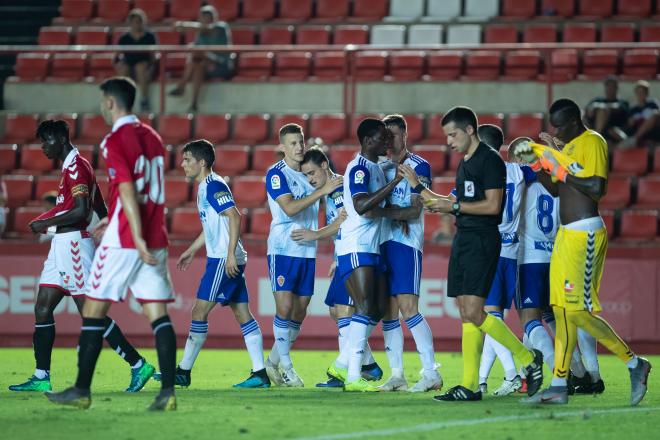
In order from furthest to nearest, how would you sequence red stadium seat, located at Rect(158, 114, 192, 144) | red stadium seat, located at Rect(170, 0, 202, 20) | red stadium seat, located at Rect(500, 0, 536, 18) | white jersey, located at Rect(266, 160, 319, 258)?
red stadium seat, located at Rect(170, 0, 202, 20), red stadium seat, located at Rect(500, 0, 536, 18), red stadium seat, located at Rect(158, 114, 192, 144), white jersey, located at Rect(266, 160, 319, 258)

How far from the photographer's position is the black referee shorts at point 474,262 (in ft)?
27.9

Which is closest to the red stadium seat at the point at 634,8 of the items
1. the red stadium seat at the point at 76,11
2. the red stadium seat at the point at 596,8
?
the red stadium seat at the point at 596,8

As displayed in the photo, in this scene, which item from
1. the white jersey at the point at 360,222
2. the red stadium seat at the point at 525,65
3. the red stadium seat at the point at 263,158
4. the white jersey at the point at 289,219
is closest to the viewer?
the white jersey at the point at 360,222

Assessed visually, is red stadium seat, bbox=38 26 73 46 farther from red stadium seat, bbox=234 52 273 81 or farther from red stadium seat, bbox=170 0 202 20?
red stadium seat, bbox=234 52 273 81

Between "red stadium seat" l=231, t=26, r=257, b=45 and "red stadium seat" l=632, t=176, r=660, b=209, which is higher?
"red stadium seat" l=231, t=26, r=257, b=45

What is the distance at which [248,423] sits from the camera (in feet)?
24.0

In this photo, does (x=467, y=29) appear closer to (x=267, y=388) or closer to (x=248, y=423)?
(x=267, y=388)

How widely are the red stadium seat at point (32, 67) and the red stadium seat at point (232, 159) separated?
13.9 ft

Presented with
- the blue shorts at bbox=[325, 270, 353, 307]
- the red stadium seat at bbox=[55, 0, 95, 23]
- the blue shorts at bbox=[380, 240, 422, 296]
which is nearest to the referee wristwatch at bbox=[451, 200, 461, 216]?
the blue shorts at bbox=[380, 240, 422, 296]

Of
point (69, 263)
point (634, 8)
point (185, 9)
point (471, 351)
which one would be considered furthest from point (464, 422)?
point (185, 9)

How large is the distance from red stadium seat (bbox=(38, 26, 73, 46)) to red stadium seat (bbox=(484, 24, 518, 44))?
7721 millimetres

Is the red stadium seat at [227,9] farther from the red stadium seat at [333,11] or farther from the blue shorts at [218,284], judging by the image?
the blue shorts at [218,284]

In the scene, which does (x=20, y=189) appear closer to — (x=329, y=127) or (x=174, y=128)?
(x=174, y=128)

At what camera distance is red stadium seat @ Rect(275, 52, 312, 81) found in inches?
773
